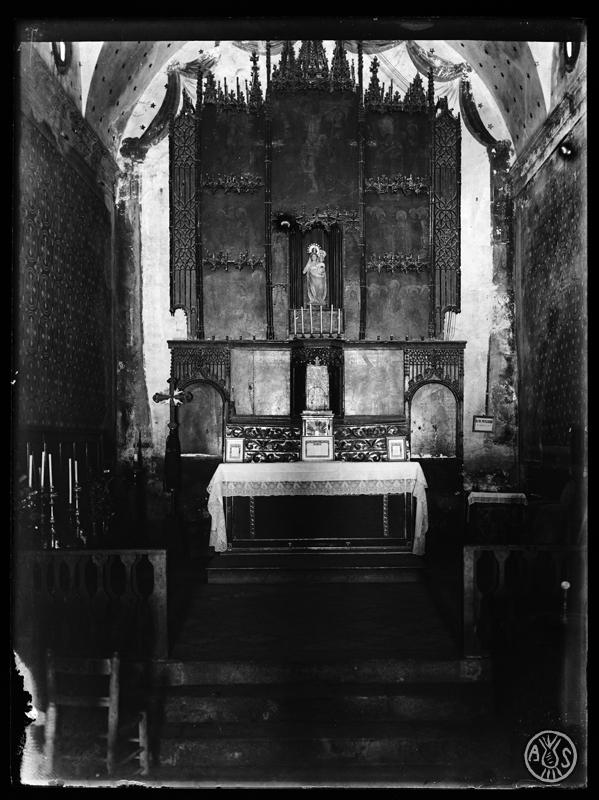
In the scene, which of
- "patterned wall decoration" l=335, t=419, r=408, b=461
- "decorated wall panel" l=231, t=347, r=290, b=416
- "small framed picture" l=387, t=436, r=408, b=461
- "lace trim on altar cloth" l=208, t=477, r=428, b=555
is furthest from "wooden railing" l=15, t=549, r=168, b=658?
"decorated wall panel" l=231, t=347, r=290, b=416

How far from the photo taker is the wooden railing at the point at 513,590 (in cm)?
612

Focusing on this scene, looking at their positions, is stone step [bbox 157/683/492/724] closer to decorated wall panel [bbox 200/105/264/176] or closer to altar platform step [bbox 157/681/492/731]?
altar platform step [bbox 157/681/492/731]

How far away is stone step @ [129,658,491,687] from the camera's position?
6262 mm

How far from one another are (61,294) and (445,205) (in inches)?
200

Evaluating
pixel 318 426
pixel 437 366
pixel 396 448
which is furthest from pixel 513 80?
pixel 318 426

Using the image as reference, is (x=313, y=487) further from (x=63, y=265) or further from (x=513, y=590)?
(x=63, y=265)

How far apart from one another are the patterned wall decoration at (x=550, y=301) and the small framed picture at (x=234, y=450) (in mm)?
3300

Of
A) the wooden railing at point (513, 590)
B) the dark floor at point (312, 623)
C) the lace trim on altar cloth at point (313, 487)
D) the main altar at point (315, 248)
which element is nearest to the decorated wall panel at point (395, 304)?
the main altar at point (315, 248)

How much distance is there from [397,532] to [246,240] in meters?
4.24

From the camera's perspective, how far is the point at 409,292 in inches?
429

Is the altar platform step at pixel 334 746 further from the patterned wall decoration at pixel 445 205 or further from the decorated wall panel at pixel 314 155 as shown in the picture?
the decorated wall panel at pixel 314 155

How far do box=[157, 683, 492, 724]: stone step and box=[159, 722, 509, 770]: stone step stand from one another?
73mm

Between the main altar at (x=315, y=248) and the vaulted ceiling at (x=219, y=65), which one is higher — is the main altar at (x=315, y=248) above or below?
below

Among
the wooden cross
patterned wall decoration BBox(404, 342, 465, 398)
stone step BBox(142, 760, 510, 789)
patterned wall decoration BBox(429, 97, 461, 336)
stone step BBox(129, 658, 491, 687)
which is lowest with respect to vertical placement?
stone step BBox(142, 760, 510, 789)
